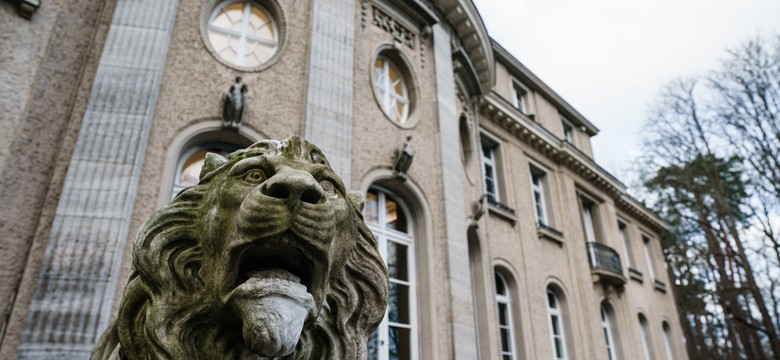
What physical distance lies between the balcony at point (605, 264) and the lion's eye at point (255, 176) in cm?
1315

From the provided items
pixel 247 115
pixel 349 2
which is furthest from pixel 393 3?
pixel 247 115

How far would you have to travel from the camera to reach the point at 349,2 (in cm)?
741

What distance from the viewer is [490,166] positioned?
12133 millimetres

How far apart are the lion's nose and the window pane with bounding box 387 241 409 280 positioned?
5347 mm

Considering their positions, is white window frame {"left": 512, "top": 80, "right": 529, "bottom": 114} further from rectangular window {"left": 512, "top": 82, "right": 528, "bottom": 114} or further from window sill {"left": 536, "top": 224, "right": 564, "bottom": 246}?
window sill {"left": 536, "top": 224, "right": 564, "bottom": 246}

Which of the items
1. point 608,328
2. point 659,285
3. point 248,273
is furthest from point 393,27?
point 659,285

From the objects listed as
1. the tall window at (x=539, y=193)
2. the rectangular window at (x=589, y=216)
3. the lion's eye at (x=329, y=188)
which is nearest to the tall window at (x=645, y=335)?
the rectangular window at (x=589, y=216)

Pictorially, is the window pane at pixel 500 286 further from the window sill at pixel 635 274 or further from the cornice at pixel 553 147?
the window sill at pixel 635 274

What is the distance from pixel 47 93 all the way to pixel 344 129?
3.34 meters

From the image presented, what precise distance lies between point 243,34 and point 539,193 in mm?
9720

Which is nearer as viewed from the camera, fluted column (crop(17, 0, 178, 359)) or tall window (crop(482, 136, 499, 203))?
fluted column (crop(17, 0, 178, 359))

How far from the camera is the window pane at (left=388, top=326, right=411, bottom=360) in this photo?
6285mm

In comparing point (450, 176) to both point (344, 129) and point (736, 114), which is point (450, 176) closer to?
point (344, 129)

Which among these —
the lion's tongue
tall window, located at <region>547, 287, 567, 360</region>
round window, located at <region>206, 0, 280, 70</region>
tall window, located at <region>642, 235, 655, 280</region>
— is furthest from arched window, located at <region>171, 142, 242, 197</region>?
tall window, located at <region>642, 235, 655, 280</region>
